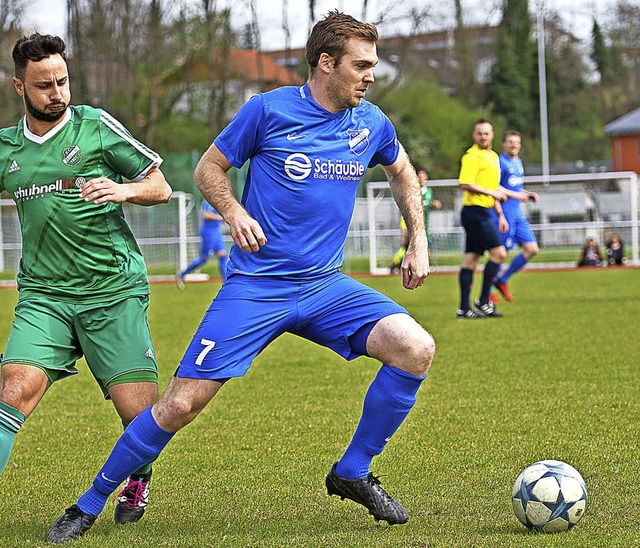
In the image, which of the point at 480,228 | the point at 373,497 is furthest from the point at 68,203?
the point at 480,228

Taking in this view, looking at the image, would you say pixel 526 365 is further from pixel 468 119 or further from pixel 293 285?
pixel 468 119

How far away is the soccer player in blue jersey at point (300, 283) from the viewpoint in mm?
4293

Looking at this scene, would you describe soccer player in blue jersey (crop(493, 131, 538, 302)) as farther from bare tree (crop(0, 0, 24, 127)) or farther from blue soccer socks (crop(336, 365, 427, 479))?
bare tree (crop(0, 0, 24, 127))

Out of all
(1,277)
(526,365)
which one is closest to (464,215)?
(526,365)

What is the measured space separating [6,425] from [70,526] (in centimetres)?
51

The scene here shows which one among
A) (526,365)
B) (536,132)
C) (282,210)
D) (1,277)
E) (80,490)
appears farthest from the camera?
(536,132)

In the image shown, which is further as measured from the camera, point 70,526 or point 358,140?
point 358,140

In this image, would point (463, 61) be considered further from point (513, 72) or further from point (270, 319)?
point (270, 319)

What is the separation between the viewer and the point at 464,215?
513 inches

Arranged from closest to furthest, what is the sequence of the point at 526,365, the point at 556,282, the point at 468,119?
1. the point at 526,365
2. the point at 556,282
3. the point at 468,119

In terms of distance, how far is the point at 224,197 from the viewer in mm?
4363

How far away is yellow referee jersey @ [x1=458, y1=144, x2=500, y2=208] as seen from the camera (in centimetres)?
1280

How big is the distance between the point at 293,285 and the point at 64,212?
106 centimetres

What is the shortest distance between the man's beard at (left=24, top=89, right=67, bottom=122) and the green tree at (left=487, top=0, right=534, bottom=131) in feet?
204
